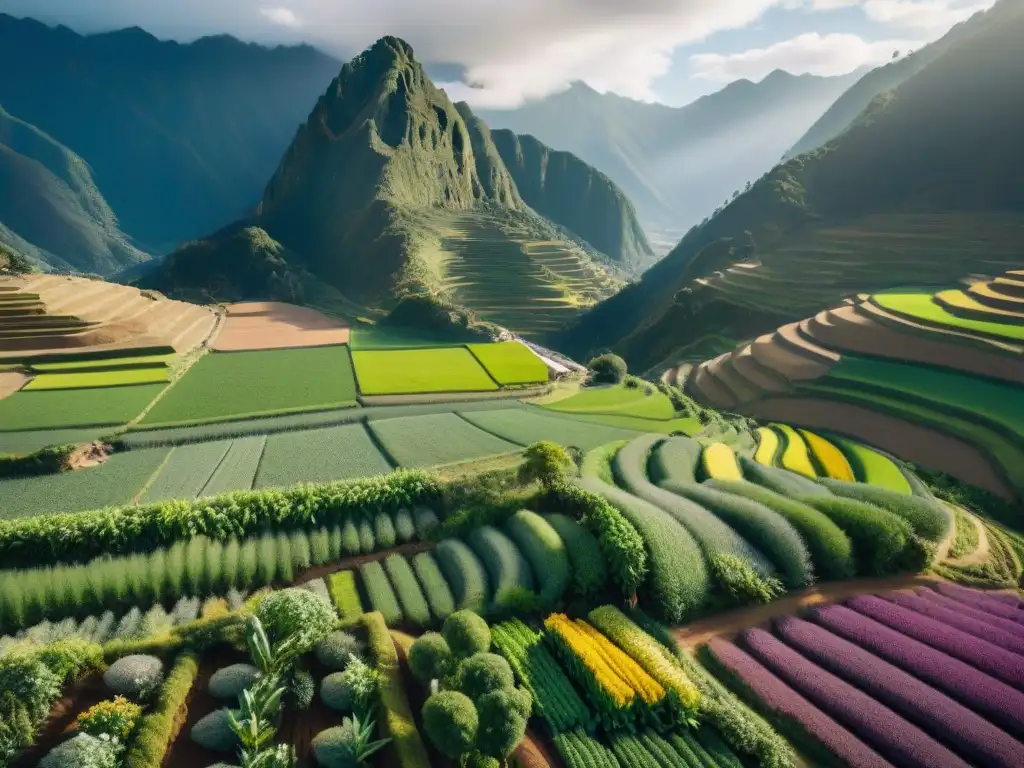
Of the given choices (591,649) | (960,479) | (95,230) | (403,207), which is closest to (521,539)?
(591,649)

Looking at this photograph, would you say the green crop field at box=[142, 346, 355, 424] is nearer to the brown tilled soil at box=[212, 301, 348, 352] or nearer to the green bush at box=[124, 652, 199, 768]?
the brown tilled soil at box=[212, 301, 348, 352]

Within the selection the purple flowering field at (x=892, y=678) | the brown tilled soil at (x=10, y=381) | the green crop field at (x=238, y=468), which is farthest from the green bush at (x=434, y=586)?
the brown tilled soil at (x=10, y=381)

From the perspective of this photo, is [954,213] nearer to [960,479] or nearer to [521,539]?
[960,479]

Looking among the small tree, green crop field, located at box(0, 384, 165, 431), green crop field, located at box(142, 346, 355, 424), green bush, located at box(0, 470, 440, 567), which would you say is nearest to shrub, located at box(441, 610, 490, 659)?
A: the small tree

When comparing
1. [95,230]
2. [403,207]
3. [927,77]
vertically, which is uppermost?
[927,77]

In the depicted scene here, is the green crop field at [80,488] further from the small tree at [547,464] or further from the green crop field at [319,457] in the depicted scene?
the small tree at [547,464]
